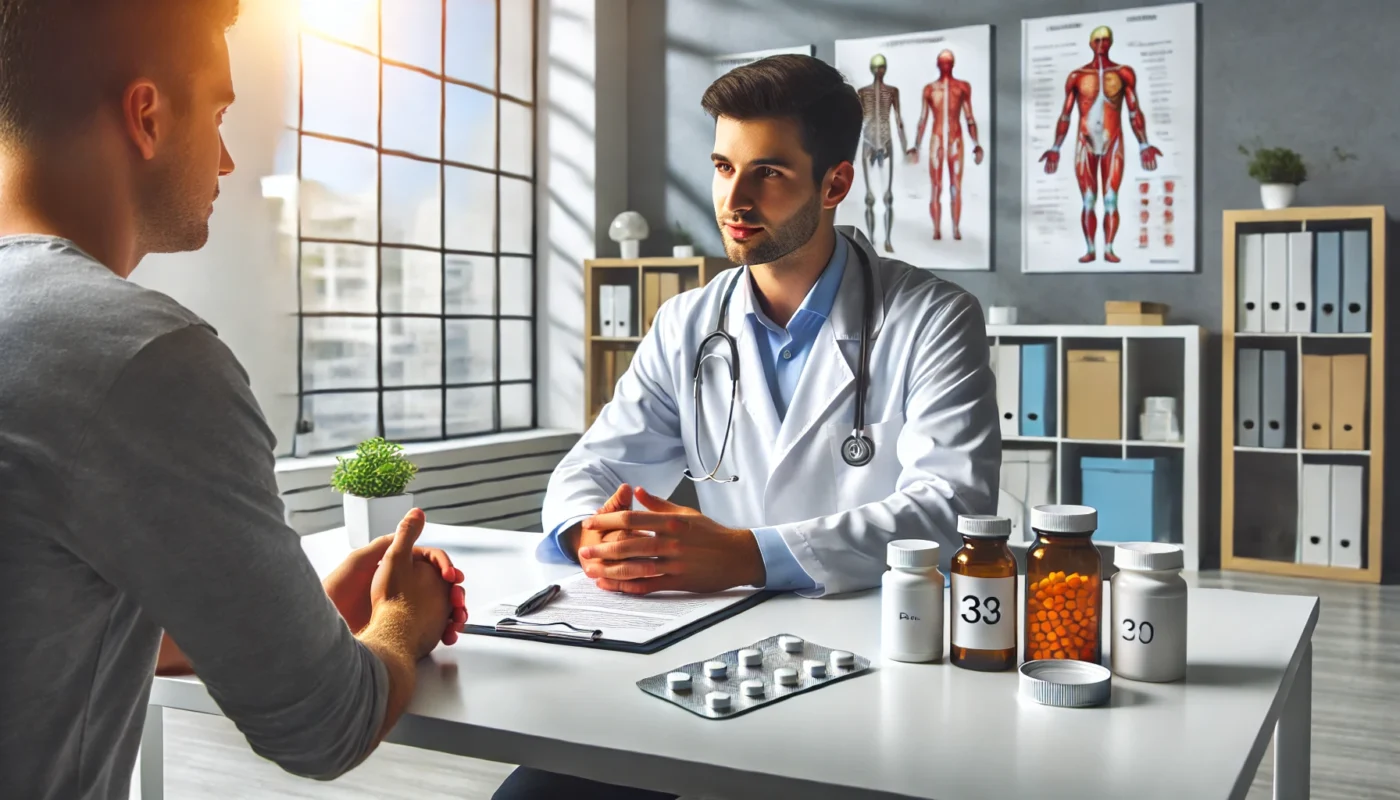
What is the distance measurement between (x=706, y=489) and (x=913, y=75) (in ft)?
12.5

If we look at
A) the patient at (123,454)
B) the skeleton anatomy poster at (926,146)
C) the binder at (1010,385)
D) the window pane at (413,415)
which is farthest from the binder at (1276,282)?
the patient at (123,454)

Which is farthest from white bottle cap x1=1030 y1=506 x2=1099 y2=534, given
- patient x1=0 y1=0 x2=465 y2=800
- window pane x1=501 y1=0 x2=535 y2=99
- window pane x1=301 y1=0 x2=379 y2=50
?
window pane x1=501 y1=0 x2=535 y2=99

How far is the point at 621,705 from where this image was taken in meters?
1.05

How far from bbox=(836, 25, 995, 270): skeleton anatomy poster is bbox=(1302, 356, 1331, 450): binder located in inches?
54.3

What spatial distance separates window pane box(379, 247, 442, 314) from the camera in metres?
4.99

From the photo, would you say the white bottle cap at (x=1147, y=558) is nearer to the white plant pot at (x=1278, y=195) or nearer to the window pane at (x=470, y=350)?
the white plant pot at (x=1278, y=195)

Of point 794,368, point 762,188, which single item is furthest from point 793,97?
point 794,368

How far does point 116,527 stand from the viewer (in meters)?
0.77

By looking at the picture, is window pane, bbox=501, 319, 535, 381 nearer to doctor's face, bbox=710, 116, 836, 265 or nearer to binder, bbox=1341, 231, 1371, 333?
binder, bbox=1341, 231, 1371, 333

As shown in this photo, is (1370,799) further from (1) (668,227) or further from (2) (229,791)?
(1) (668,227)

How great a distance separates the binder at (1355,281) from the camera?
4.42m

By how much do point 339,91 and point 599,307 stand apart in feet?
5.12

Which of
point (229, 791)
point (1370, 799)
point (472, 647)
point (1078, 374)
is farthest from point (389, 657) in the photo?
point (1078, 374)

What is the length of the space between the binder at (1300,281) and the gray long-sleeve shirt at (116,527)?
4484 millimetres
